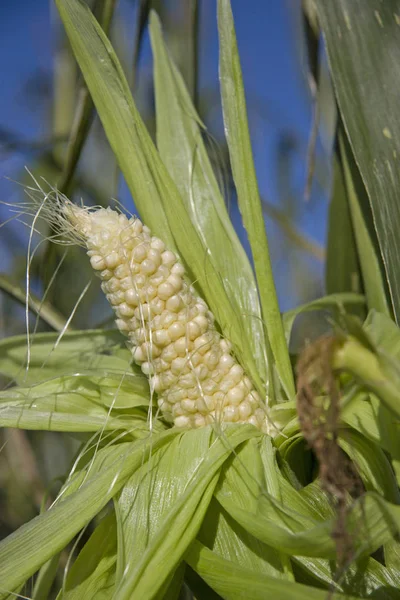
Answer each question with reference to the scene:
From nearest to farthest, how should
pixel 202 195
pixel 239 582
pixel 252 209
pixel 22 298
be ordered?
pixel 239 582 < pixel 252 209 < pixel 202 195 < pixel 22 298

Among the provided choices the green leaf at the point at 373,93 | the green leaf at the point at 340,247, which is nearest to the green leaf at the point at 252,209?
the green leaf at the point at 373,93

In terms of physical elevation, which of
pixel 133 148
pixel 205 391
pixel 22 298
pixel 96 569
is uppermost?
pixel 133 148

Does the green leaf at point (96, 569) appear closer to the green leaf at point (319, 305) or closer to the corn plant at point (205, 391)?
the corn plant at point (205, 391)

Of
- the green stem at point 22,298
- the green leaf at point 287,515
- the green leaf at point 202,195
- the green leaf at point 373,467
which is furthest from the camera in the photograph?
the green stem at point 22,298

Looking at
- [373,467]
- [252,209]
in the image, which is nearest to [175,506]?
[373,467]

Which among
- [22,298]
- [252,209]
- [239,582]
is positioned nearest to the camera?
[239,582]

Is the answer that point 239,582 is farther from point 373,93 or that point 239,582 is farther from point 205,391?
point 373,93

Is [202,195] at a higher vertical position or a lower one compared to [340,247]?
higher
